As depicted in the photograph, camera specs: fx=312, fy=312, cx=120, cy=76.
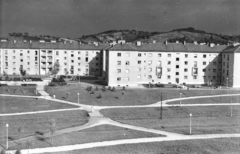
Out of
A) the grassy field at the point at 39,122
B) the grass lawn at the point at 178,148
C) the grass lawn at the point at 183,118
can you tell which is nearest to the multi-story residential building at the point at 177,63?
the grass lawn at the point at 183,118

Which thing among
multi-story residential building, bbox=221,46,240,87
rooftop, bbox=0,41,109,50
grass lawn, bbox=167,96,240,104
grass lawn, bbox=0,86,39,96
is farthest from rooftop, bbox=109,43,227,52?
grass lawn, bbox=0,86,39,96

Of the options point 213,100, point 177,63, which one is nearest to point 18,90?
point 213,100

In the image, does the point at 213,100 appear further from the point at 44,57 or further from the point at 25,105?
the point at 44,57

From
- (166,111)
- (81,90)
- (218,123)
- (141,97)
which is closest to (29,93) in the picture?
(81,90)

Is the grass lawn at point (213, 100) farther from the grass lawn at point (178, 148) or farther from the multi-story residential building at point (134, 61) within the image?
the grass lawn at point (178, 148)

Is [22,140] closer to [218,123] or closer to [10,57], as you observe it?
[218,123]

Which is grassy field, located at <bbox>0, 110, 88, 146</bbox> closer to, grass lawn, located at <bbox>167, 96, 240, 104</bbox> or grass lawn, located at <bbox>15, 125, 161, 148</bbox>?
grass lawn, located at <bbox>15, 125, 161, 148</bbox>
